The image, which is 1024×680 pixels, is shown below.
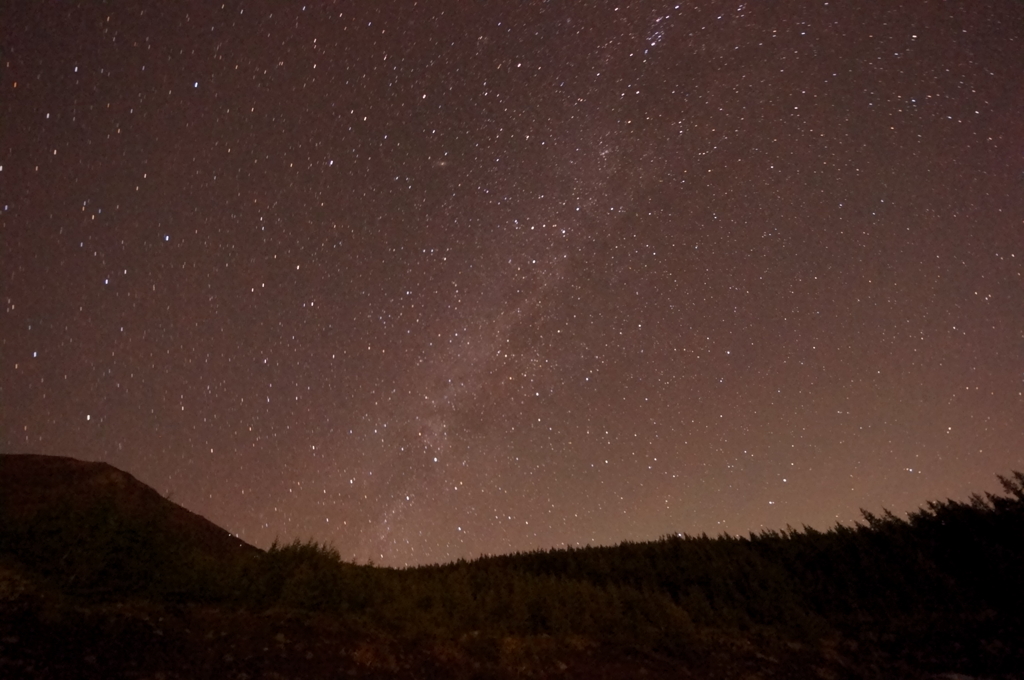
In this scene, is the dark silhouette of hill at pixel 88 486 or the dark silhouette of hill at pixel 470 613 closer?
the dark silhouette of hill at pixel 470 613

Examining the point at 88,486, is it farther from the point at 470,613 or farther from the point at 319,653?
the point at 319,653

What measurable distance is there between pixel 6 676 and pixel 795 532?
46.7 feet

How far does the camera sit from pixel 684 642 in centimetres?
855

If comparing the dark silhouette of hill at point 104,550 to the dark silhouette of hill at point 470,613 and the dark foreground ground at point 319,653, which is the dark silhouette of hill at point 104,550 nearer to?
the dark silhouette of hill at point 470,613

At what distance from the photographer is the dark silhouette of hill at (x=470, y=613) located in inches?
245

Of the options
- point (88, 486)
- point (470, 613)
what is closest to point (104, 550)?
point (470, 613)

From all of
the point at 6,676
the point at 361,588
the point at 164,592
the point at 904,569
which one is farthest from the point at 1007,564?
the point at 6,676

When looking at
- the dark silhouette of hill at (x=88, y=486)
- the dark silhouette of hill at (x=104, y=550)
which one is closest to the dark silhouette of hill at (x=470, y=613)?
the dark silhouette of hill at (x=104, y=550)

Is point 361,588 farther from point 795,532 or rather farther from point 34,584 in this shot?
point 795,532

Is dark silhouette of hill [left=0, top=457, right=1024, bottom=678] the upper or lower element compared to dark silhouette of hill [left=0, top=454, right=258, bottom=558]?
lower

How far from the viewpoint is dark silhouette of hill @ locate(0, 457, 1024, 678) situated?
622 cm

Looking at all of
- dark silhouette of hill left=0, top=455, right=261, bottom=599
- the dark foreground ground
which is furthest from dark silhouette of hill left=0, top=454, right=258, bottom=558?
the dark foreground ground

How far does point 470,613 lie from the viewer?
28.7ft

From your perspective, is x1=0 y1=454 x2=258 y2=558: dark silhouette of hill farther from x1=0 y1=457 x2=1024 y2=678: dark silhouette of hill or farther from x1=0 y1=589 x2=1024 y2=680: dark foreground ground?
x1=0 y1=589 x2=1024 y2=680: dark foreground ground
